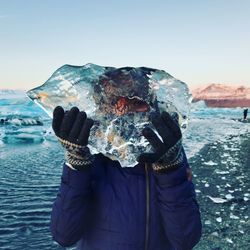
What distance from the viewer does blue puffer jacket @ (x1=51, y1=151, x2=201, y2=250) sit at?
210 centimetres

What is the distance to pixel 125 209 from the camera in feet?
7.14

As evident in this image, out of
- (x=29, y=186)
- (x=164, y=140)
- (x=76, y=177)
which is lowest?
(x=29, y=186)

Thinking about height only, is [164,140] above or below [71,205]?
above

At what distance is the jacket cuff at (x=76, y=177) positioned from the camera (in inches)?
81.6

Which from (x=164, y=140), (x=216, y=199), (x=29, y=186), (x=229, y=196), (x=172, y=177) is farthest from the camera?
(x=29, y=186)

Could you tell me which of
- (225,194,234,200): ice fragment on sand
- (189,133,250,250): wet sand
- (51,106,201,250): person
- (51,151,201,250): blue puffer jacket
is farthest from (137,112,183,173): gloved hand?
(225,194,234,200): ice fragment on sand

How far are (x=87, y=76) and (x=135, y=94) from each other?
274 mm

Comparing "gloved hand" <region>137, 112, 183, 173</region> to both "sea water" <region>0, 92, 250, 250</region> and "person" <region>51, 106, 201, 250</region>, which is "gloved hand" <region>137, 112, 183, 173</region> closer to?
"person" <region>51, 106, 201, 250</region>

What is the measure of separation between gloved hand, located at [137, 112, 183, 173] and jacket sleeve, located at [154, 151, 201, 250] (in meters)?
0.11

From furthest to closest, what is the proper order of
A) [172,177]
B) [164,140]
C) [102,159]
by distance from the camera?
[102,159], [172,177], [164,140]

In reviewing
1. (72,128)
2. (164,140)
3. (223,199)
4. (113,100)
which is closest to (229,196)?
(223,199)

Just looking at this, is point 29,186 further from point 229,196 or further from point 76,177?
point 76,177

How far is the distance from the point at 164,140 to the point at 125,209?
0.48 meters

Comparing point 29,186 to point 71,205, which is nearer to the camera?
point 71,205
